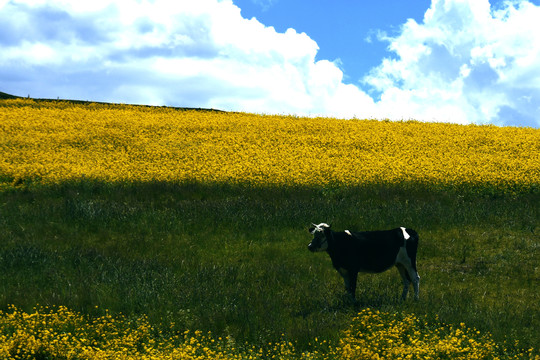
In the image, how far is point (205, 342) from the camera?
27.2 feet

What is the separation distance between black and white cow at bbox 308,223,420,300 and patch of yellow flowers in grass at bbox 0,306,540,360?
105 centimetres

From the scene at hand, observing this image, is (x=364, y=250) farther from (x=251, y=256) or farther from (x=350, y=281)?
(x=251, y=256)

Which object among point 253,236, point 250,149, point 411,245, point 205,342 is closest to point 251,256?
point 253,236

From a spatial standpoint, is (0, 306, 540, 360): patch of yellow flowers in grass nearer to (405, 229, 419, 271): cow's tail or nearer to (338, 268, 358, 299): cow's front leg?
(338, 268, 358, 299): cow's front leg

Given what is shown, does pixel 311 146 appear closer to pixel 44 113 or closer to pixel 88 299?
pixel 44 113

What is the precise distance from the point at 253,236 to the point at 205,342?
7.08 metres

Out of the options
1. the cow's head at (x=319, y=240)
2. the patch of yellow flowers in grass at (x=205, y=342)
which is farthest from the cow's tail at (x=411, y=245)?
the patch of yellow flowers in grass at (x=205, y=342)

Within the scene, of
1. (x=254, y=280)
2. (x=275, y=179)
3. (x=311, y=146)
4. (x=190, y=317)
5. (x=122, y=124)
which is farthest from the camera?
(x=122, y=124)

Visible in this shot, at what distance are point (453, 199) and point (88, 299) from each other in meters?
14.0

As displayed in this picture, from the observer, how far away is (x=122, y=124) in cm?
3228

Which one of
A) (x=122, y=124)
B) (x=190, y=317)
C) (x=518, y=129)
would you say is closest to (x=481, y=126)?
(x=518, y=129)

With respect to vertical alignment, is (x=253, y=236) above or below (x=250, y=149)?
below

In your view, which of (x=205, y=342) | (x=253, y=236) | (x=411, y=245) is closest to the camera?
(x=205, y=342)

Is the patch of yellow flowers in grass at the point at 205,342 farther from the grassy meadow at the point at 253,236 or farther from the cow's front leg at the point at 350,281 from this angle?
the cow's front leg at the point at 350,281
